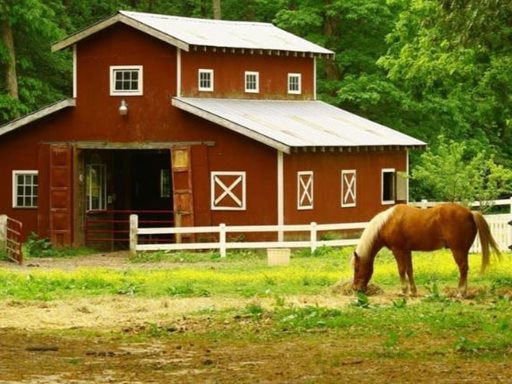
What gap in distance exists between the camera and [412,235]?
86.1 feet

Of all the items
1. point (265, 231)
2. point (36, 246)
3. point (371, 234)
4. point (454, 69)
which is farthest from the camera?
point (454, 69)

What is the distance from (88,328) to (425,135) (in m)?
36.4

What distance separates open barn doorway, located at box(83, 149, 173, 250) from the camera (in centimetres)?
4456

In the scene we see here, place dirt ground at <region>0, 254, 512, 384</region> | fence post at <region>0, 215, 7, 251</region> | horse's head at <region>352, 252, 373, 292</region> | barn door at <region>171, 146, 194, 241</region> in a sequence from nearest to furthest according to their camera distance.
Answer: dirt ground at <region>0, 254, 512, 384</region> < horse's head at <region>352, 252, 373, 292</region> < fence post at <region>0, 215, 7, 251</region> < barn door at <region>171, 146, 194, 241</region>

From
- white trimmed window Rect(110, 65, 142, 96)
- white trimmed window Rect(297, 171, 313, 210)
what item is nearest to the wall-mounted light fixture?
white trimmed window Rect(110, 65, 142, 96)

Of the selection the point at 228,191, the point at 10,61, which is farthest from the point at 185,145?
the point at 10,61

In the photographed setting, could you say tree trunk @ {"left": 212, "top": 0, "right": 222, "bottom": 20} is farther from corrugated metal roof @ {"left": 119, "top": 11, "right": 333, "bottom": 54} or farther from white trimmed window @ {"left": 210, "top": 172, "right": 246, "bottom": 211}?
white trimmed window @ {"left": 210, "top": 172, "right": 246, "bottom": 211}

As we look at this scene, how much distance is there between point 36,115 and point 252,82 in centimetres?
699

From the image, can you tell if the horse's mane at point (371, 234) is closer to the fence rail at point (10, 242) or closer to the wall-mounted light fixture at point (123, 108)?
the fence rail at point (10, 242)

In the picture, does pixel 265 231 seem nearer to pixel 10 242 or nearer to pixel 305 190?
pixel 305 190

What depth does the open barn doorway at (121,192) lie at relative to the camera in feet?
146

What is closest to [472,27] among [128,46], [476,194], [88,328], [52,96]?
[88,328]

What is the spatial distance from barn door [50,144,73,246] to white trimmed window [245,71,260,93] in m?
6.05

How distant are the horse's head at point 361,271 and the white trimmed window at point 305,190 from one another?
A: 52.3 ft
